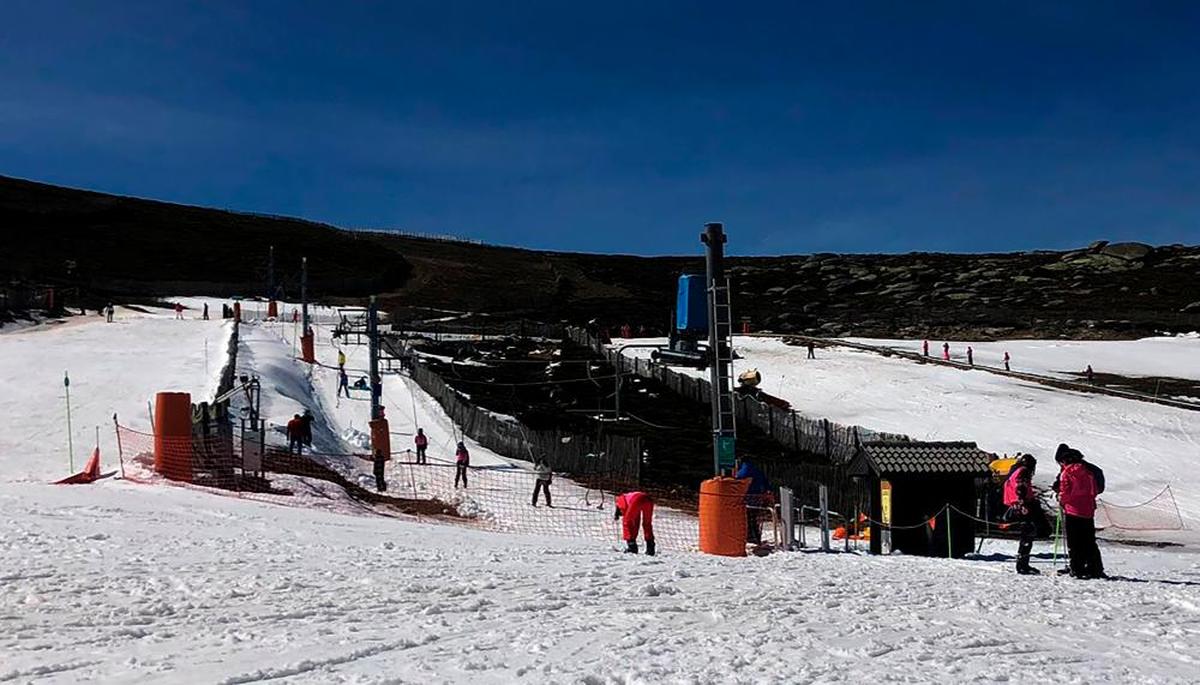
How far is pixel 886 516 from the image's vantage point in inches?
643

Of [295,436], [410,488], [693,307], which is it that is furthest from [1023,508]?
[295,436]

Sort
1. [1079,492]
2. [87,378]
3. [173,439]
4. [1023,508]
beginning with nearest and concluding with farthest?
1. [1079,492]
2. [1023,508]
3. [173,439]
4. [87,378]

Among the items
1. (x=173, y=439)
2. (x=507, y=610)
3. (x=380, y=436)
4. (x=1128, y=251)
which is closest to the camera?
(x=507, y=610)

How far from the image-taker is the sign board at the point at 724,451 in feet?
54.7

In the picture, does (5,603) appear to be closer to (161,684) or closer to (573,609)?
(161,684)

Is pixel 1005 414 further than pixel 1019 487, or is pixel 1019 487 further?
pixel 1005 414

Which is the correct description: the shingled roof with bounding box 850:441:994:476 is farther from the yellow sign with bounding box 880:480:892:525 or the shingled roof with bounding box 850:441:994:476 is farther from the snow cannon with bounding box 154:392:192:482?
the snow cannon with bounding box 154:392:192:482

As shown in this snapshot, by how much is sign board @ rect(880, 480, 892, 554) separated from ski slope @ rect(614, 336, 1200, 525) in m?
10.8

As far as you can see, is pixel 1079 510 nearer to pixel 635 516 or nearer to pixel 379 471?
pixel 635 516

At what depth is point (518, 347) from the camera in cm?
5872

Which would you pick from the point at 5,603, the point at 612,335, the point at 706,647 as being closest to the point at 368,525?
the point at 5,603

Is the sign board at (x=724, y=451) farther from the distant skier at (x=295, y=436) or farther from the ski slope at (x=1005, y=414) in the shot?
the ski slope at (x=1005, y=414)

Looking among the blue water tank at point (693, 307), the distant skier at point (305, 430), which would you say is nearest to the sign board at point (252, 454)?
the distant skier at point (305, 430)

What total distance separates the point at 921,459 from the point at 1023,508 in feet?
12.6
